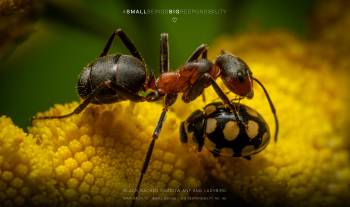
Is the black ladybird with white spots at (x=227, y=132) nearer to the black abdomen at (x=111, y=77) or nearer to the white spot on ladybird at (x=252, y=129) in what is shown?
the white spot on ladybird at (x=252, y=129)

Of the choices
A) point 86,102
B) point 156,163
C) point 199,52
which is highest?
point 199,52

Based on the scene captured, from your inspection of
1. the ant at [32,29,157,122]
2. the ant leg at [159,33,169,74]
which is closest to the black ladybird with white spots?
the ant at [32,29,157,122]

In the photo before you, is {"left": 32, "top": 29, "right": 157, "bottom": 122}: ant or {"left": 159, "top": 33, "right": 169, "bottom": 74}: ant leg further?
{"left": 159, "top": 33, "right": 169, "bottom": 74}: ant leg

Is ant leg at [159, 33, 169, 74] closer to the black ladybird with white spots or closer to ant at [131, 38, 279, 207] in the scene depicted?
ant at [131, 38, 279, 207]

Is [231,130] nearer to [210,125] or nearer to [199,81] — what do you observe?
[210,125]

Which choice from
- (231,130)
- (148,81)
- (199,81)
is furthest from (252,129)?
(148,81)

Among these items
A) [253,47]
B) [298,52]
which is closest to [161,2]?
[253,47]
